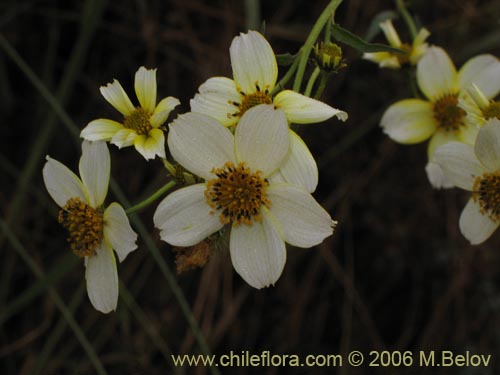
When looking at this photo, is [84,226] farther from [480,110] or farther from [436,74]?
[436,74]

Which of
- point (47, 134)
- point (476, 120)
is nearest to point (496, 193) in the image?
point (476, 120)

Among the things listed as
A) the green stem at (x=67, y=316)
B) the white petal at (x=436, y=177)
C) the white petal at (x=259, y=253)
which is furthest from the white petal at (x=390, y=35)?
the green stem at (x=67, y=316)

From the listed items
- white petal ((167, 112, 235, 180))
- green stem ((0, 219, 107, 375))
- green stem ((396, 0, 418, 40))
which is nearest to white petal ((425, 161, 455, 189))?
green stem ((396, 0, 418, 40))

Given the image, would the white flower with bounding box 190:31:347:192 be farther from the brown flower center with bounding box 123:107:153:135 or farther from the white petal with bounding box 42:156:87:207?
the white petal with bounding box 42:156:87:207

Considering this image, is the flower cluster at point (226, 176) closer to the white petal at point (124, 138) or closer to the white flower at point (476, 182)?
the white petal at point (124, 138)

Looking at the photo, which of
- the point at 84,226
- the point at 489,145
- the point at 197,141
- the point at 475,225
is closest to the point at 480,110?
the point at 489,145

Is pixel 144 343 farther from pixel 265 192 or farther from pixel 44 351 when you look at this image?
pixel 265 192
